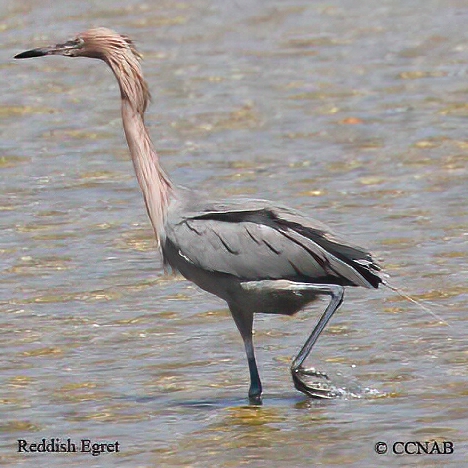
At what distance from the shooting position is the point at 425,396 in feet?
28.5

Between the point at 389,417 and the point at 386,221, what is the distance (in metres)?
4.28

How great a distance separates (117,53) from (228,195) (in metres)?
4.09

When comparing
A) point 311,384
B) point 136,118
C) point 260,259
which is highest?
point 136,118

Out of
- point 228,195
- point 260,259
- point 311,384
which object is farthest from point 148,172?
point 228,195

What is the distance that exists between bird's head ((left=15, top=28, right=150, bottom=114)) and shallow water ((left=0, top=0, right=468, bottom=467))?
59.8 inches

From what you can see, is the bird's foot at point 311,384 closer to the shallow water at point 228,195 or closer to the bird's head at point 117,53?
the shallow water at point 228,195

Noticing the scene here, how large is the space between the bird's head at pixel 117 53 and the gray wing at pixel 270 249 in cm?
95

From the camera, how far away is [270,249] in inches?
343


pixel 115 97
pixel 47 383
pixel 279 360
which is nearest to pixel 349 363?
pixel 279 360

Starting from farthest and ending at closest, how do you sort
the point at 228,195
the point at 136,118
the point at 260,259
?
the point at 228,195
the point at 136,118
the point at 260,259

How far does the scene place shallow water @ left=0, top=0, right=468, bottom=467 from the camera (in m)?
8.49

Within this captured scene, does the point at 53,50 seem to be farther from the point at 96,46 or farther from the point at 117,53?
the point at 117,53

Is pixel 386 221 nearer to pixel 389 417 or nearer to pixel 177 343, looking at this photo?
pixel 177 343

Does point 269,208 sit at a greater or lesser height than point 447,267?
greater
